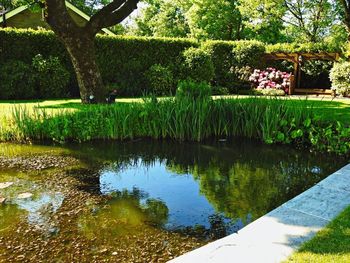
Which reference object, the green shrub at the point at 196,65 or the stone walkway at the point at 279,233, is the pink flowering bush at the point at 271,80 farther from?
the stone walkway at the point at 279,233

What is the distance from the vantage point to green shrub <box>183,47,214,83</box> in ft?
51.0

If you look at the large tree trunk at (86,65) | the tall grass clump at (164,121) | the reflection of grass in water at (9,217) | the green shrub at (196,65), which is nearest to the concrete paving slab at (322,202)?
the reflection of grass in water at (9,217)

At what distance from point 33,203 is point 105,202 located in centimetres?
77

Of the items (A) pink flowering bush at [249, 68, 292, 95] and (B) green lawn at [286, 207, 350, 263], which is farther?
(A) pink flowering bush at [249, 68, 292, 95]

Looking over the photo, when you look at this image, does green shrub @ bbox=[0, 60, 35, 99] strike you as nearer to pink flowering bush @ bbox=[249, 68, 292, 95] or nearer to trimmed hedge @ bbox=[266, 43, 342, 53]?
pink flowering bush @ bbox=[249, 68, 292, 95]

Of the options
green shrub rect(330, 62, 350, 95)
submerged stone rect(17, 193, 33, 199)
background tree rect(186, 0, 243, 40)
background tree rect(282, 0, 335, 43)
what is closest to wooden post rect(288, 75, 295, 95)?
green shrub rect(330, 62, 350, 95)

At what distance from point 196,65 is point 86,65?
6.51 meters

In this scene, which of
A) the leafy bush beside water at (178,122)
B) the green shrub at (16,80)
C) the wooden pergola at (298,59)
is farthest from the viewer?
the wooden pergola at (298,59)

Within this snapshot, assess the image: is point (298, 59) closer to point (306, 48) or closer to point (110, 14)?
point (306, 48)

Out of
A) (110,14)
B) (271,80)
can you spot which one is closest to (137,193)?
(110,14)

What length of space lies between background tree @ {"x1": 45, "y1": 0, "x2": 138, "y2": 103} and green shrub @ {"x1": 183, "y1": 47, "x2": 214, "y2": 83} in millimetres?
5525

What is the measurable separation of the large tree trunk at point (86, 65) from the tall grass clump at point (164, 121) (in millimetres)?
2873

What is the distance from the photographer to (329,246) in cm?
263

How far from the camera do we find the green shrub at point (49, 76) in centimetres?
1295
